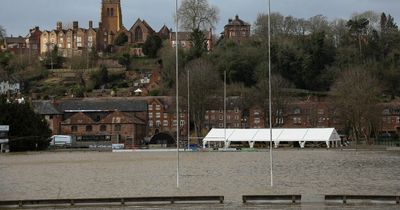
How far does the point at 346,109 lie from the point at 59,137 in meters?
49.5

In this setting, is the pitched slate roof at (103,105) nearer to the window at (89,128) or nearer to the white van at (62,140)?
the window at (89,128)

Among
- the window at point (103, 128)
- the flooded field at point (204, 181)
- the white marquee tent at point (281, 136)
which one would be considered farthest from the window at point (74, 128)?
the flooded field at point (204, 181)

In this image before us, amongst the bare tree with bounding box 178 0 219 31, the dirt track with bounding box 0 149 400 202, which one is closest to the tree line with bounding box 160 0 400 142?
the bare tree with bounding box 178 0 219 31

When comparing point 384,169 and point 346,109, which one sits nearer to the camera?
point 384,169

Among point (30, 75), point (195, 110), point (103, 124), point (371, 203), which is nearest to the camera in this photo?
point (371, 203)

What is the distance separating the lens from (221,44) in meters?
168

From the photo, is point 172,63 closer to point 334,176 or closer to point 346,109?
point 346,109

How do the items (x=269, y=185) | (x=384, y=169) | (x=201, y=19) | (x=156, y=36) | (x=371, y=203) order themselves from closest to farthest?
(x=371, y=203)
(x=269, y=185)
(x=384, y=169)
(x=201, y=19)
(x=156, y=36)

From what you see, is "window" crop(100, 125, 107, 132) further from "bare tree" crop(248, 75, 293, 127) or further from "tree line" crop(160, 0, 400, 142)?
"bare tree" crop(248, 75, 293, 127)

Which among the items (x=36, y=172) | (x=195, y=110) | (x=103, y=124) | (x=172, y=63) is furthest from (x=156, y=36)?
(x=36, y=172)

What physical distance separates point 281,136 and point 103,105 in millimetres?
44225

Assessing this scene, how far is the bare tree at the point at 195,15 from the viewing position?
16112 cm

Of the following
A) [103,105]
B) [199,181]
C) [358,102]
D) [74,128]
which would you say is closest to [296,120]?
[358,102]

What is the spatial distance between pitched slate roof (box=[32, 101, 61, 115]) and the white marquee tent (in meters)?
38.8
